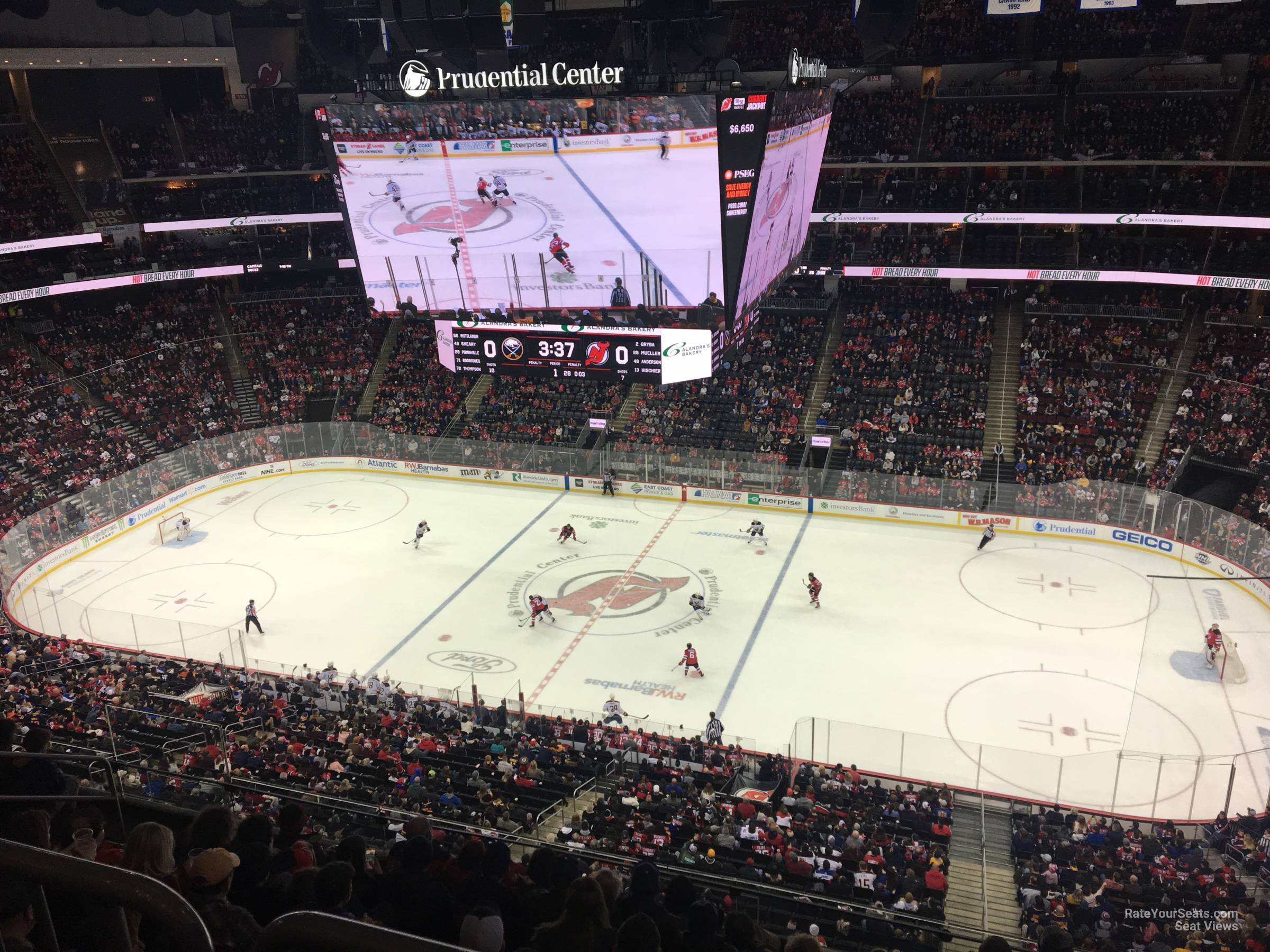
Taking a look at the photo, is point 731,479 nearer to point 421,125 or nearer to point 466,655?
point 466,655

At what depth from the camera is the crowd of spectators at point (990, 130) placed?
120 ft

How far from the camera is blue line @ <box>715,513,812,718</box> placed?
22531 mm

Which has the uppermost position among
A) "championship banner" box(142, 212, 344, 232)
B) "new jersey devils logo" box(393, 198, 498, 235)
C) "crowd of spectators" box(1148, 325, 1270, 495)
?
"new jersey devils logo" box(393, 198, 498, 235)

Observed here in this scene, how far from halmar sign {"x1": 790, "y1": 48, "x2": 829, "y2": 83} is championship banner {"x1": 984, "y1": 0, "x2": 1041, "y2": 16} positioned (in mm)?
7575

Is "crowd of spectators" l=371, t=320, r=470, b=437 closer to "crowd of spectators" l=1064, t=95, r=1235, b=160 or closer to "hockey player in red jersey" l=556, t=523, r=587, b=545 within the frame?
"hockey player in red jersey" l=556, t=523, r=587, b=545

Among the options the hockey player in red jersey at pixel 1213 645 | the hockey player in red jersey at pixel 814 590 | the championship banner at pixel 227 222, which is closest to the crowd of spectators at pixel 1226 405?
the hockey player in red jersey at pixel 1213 645

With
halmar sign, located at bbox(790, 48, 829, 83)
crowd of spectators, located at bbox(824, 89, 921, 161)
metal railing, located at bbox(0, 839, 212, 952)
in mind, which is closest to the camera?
metal railing, located at bbox(0, 839, 212, 952)

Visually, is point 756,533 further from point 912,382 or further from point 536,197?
point 536,197

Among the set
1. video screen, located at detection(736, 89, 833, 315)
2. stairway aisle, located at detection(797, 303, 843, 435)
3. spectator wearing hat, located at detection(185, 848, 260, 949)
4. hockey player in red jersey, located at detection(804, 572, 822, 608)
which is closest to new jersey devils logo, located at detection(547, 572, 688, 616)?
hockey player in red jersey, located at detection(804, 572, 822, 608)

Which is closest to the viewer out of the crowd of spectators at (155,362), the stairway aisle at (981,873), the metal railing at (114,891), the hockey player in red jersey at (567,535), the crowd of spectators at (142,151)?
the metal railing at (114,891)

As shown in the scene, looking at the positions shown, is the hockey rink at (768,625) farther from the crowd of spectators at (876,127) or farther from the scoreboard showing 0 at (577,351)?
the crowd of spectators at (876,127)

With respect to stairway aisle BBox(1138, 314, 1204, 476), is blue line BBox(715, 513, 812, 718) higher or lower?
lower

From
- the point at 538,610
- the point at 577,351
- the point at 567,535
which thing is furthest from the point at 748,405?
the point at 538,610

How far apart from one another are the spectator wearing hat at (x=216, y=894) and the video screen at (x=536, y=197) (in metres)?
20.2
